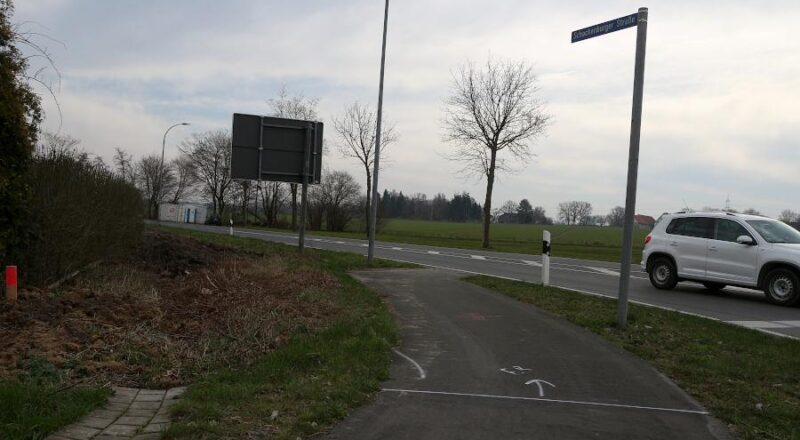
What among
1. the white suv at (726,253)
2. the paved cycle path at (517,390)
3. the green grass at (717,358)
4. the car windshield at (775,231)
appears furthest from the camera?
the car windshield at (775,231)

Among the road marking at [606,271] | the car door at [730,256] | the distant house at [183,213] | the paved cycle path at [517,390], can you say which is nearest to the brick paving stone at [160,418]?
the paved cycle path at [517,390]

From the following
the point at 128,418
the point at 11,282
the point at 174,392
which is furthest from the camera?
the point at 11,282

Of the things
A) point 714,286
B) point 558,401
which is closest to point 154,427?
point 558,401

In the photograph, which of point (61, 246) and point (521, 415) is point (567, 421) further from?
point (61, 246)

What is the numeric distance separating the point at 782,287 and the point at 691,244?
2.11 metres

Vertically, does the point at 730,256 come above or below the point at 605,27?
below

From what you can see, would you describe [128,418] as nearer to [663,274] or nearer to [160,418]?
[160,418]

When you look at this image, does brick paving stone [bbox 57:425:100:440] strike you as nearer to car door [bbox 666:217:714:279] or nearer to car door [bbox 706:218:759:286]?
car door [bbox 706:218:759:286]

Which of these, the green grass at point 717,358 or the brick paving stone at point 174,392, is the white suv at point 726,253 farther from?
the brick paving stone at point 174,392

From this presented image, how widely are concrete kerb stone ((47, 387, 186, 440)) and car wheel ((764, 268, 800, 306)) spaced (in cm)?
1122

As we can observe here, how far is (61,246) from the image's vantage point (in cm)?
953

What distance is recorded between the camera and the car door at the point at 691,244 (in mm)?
13680

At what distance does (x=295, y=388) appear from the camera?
17.6 feet

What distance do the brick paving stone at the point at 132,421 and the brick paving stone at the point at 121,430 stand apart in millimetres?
63
